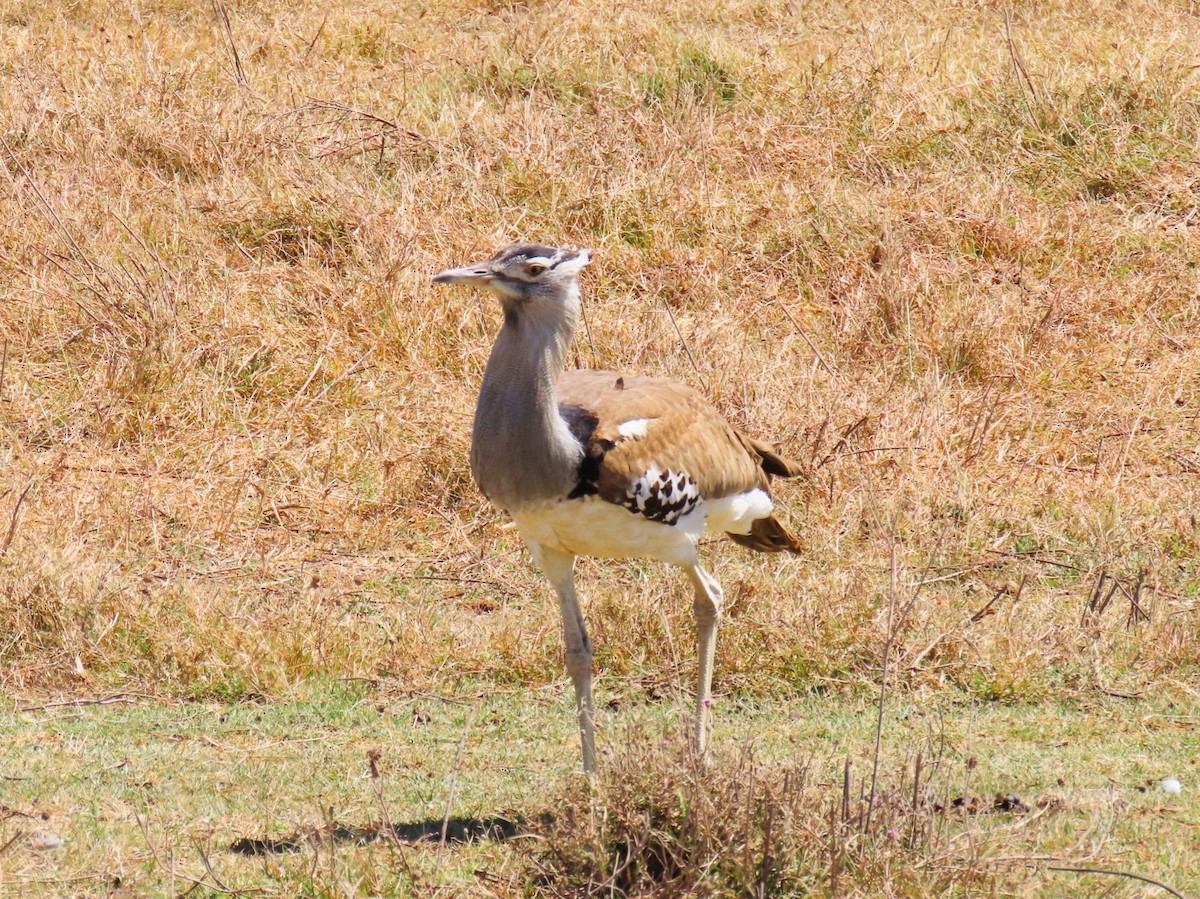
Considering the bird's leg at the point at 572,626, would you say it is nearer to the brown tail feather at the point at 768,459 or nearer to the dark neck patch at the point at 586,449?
the dark neck patch at the point at 586,449

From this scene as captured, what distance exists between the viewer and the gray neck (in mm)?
4020

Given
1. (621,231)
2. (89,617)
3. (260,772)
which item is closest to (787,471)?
(260,772)

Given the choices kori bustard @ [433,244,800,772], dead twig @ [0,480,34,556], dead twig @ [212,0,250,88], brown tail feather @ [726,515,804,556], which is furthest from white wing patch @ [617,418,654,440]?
dead twig @ [212,0,250,88]

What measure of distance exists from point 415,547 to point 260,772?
6.50 ft

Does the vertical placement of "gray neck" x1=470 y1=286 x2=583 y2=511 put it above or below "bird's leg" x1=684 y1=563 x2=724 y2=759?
above

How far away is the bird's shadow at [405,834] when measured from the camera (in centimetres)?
388

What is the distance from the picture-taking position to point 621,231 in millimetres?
8453

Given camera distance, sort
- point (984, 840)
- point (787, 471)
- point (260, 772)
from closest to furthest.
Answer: point (984, 840) < point (260, 772) < point (787, 471)

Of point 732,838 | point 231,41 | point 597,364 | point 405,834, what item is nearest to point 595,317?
point 597,364

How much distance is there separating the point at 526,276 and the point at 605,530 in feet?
2.39

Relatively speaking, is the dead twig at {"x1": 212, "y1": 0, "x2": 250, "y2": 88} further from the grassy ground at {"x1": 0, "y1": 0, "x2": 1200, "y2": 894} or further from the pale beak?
the pale beak

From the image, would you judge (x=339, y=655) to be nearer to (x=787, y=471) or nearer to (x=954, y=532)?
(x=787, y=471)

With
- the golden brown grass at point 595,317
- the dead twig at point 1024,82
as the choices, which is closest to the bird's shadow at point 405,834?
the golden brown grass at point 595,317

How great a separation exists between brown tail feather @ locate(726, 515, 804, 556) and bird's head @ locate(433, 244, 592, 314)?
1384 mm
